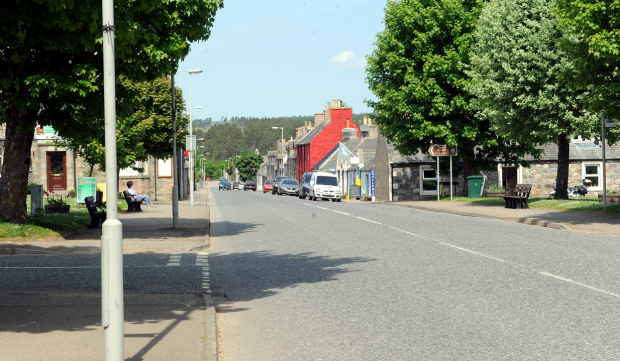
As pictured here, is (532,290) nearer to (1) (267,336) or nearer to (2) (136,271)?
(1) (267,336)

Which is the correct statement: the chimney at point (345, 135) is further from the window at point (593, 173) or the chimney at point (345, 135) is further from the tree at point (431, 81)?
the tree at point (431, 81)

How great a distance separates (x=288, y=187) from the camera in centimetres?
6662

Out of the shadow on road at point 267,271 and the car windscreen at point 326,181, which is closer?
the shadow on road at point 267,271

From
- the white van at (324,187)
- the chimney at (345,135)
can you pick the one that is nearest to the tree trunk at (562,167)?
the white van at (324,187)

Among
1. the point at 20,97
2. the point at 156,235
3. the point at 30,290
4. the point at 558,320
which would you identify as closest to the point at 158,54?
the point at 20,97

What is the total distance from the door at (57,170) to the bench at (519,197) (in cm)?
2849

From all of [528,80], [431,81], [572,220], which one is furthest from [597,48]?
[431,81]

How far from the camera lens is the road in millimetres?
6020

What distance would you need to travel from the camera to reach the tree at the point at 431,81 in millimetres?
35875

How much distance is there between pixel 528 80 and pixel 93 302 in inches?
889

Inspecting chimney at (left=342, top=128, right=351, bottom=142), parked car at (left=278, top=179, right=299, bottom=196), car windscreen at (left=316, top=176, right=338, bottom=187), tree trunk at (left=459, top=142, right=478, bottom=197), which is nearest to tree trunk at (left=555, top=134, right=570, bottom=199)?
tree trunk at (left=459, top=142, right=478, bottom=197)

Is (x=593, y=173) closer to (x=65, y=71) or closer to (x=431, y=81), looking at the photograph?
(x=431, y=81)

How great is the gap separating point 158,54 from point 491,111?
17903mm

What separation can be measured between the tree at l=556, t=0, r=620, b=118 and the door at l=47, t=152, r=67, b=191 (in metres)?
33.1
